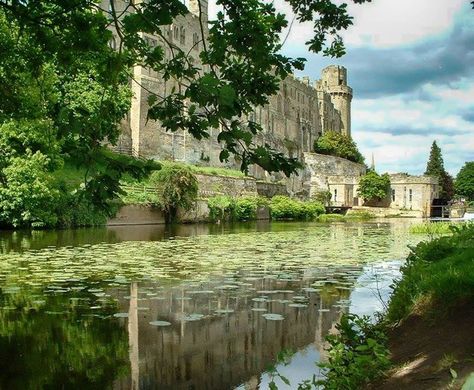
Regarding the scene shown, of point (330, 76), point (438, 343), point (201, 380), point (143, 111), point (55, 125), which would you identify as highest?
point (330, 76)

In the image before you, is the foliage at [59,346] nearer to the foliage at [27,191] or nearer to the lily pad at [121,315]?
the lily pad at [121,315]

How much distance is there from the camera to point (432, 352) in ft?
14.5

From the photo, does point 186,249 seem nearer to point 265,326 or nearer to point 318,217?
point 265,326

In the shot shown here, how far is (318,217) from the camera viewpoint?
5016 centimetres

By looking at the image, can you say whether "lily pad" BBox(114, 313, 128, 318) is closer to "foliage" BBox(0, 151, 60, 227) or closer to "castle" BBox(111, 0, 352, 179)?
"foliage" BBox(0, 151, 60, 227)

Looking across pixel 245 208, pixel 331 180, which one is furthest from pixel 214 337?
pixel 331 180

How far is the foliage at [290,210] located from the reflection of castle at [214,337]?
39488mm

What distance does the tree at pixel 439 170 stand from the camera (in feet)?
254

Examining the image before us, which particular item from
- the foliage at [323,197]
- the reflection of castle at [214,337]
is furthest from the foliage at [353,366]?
the foliage at [323,197]

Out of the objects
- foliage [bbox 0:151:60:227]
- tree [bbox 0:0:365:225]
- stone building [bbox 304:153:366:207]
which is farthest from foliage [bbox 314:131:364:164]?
tree [bbox 0:0:365:225]

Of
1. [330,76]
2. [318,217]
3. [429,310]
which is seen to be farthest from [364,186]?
[429,310]

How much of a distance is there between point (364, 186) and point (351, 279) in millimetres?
56039

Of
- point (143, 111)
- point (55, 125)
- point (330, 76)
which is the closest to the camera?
point (55, 125)

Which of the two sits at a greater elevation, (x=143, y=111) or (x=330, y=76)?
(x=330, y=76)
